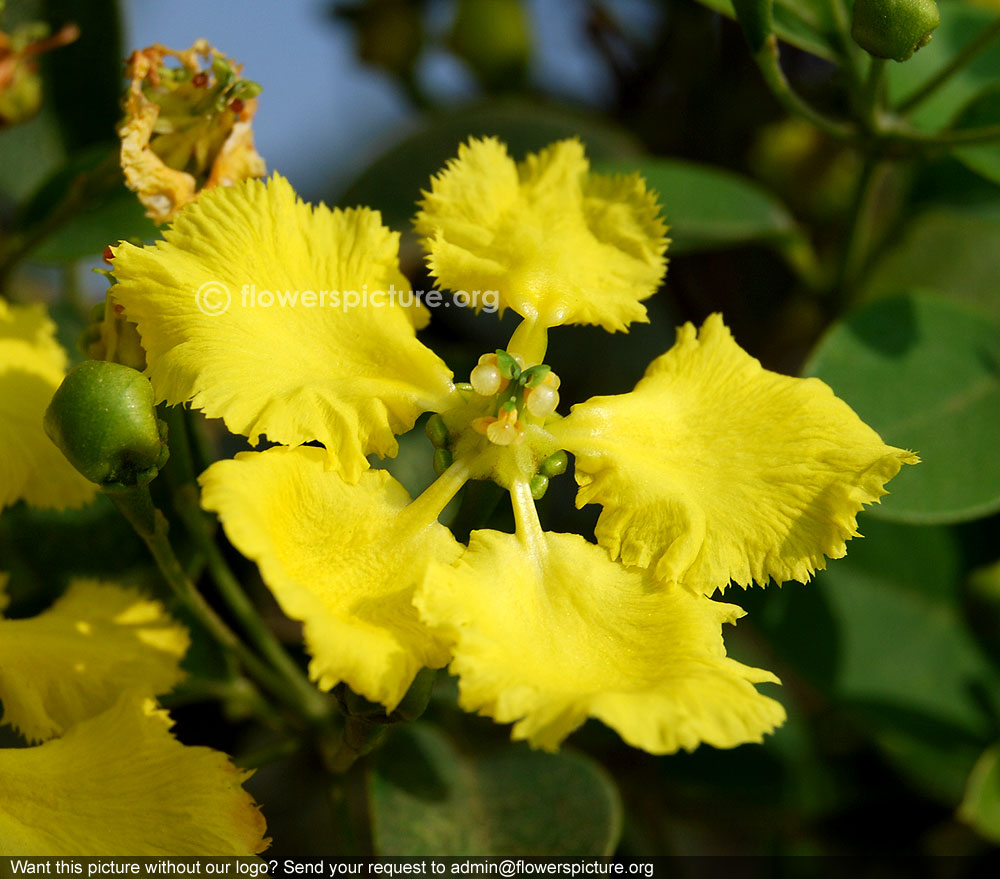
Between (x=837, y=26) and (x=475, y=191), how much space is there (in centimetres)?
45

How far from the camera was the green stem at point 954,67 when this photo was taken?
1006 mm

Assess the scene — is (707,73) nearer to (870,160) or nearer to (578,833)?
(870,160)

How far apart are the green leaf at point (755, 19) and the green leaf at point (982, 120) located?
0.98ft

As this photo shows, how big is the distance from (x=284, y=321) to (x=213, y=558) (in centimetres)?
23

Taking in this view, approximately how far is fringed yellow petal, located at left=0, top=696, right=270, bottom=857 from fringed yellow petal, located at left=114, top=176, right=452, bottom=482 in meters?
0.24

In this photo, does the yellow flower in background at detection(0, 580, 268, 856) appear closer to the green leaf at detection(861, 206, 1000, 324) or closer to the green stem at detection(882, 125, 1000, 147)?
the green stem at detection(882, 125, 1000, 147)

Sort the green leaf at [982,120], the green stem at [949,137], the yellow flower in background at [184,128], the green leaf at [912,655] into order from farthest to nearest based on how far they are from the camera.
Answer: the green leaf at [912,655] → the green leaf at [982,120] → the green stem at [949,137] → the yellow flower in background at [184,128]

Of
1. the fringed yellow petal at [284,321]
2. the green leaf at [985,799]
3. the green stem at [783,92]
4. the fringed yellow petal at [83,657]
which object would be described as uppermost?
the green stem at [783,92]

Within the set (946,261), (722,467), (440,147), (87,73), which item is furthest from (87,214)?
(946,261)

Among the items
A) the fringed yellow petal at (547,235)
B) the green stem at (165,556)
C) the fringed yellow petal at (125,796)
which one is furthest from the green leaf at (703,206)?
the fringed yellow petal at (125,796)

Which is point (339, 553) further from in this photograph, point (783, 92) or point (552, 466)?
point (783, 92)

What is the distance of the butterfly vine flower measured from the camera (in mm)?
682

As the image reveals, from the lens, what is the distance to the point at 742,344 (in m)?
1.50

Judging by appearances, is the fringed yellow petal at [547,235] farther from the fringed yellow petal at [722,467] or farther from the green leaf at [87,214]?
the green leaf at [87,214]
